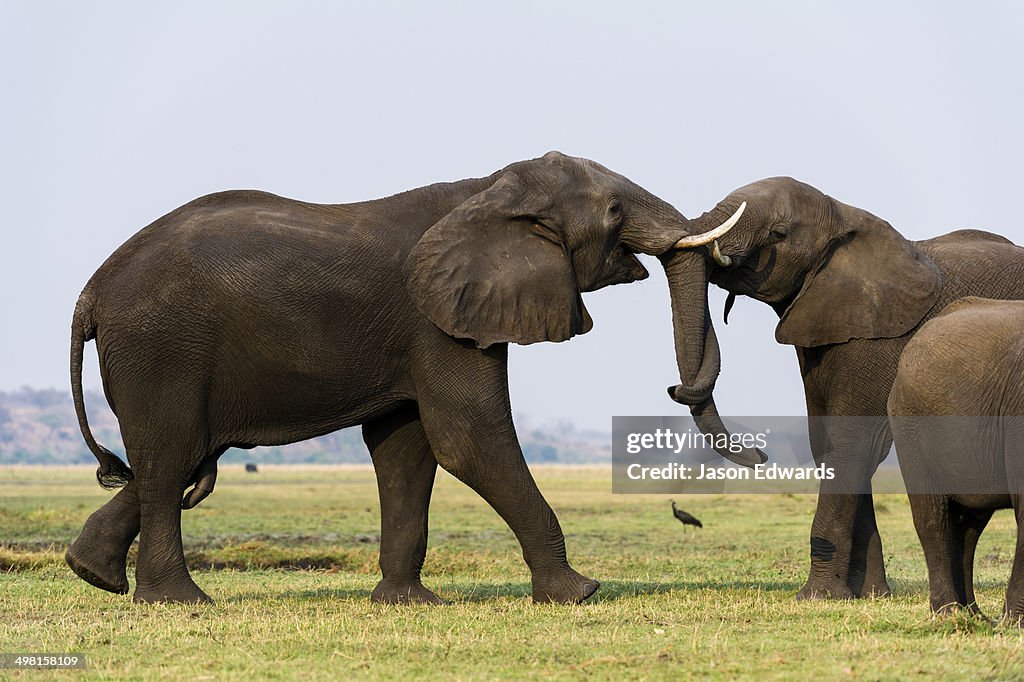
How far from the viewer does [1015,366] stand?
1002 cm

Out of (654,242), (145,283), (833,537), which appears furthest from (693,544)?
(145,283)

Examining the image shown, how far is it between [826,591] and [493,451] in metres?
3.40

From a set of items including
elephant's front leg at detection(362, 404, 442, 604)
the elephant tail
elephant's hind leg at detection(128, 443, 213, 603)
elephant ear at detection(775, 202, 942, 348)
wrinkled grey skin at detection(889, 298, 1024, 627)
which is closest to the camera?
wrinkled grey skin at detection(889, 298, 1024, 627)

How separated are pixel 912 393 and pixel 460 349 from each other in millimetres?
3614

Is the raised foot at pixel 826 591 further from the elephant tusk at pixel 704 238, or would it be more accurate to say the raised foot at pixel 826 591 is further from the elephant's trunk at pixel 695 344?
the elephant tusk at pixel 704 238

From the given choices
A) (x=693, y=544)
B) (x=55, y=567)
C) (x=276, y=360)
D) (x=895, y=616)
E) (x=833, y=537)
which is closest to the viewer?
(x=895, y=616)

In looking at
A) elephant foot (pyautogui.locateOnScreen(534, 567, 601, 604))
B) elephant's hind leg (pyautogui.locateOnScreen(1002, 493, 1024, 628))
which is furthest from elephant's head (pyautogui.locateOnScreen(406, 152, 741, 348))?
elephant's hind leg (pyautogui.locateOnScreen(1002, 493, 1024, 628))

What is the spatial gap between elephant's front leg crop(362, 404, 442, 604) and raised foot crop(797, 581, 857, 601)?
10.8ft

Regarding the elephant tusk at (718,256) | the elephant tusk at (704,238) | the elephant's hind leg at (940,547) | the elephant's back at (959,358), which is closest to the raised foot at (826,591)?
the elephant's hind leg at (940,547)

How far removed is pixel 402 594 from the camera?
12.6 meters

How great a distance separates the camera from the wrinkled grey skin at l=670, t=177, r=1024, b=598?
12.9 meters

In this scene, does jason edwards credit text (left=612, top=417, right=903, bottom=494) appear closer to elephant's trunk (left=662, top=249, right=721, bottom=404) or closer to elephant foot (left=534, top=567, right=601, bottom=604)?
elephant's trunk (left=662, top=249, right=721, bottom=404)

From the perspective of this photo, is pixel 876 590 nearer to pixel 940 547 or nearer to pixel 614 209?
pixel 940 547

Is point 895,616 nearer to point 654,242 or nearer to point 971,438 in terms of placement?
point 971,438
